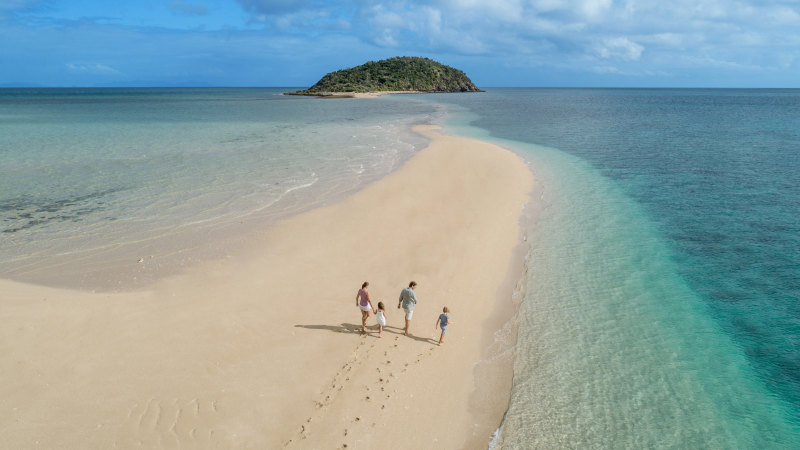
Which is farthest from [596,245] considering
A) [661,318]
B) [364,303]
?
[364,303]

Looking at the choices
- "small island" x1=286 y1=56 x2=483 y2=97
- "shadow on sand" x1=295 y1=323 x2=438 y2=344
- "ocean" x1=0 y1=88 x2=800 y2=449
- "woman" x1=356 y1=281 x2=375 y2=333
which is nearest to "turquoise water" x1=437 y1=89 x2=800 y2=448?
"ocean" x1=0 y1=88 x2=800 y2=449

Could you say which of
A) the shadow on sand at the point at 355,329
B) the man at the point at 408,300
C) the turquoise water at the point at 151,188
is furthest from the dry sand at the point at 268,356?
the turquoise water at the point at 151,188

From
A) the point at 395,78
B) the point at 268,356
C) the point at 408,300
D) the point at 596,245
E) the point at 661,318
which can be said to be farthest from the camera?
the point at 395,78

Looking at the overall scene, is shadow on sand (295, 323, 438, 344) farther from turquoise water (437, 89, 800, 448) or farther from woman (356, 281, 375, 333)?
turquoise water (437, 89, 800, 448)

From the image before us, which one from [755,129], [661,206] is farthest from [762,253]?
[755,129]

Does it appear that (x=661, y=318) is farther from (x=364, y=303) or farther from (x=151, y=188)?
(x=151, y=188)

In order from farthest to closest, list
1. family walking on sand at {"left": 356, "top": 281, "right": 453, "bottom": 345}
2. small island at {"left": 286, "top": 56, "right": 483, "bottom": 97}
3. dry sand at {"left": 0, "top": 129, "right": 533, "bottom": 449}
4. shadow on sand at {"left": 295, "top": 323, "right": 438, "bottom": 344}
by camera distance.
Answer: small island at {"left": 286, "top": 56, "right": 483, "bottom": 97} < shadow on sand at {"left": 295, "top": 323, "right": 438, "bottom": 344} < family walking on sand at {"left": 356, "top": 281, "right": 453, "bottom": 345} < dry sand at {"left": 0, "top": 129, "right": 533, "bottom": 449}

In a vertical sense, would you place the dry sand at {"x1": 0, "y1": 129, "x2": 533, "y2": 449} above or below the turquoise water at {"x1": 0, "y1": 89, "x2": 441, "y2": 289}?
below
